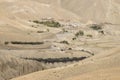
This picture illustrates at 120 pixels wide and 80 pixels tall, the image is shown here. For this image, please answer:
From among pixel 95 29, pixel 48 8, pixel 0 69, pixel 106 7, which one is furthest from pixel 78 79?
pixel 106 7

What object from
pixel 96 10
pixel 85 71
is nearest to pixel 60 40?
pixel 85 71

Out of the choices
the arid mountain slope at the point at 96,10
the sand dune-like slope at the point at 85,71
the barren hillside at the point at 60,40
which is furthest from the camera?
the arid mountain slope at the point at 96,10

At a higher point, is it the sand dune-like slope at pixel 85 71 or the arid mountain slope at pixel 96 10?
the sand dune-like slope at pixel 85 71

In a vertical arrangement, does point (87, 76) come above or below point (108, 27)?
above

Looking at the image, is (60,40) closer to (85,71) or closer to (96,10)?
(85,71)

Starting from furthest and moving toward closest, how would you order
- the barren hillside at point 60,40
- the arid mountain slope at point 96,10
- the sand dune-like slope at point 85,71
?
the arid mountain slope at point 96,10 < the barren hillside at point 60,40 < the sand dune-like slope at point 85,71

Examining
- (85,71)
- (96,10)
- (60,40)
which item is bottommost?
(60,40)

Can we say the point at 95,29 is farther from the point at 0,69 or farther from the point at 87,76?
the point at 87,76

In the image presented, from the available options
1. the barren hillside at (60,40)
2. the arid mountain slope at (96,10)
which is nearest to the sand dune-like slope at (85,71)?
the barren hillside at (60,40)

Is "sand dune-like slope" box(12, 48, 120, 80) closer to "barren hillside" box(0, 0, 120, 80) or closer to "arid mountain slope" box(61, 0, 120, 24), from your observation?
"barren hillside" box(0, 0, 120, 80)

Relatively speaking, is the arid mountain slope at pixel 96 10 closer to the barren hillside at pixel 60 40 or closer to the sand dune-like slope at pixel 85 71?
the barren hillside at pixel 60 40

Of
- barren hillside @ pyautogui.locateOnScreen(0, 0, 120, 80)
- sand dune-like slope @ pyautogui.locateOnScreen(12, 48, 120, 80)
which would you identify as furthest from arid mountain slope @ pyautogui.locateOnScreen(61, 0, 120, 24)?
sand dune-like slope @ pyautogui.locateOnScreen(12, 48, 120, 80)
